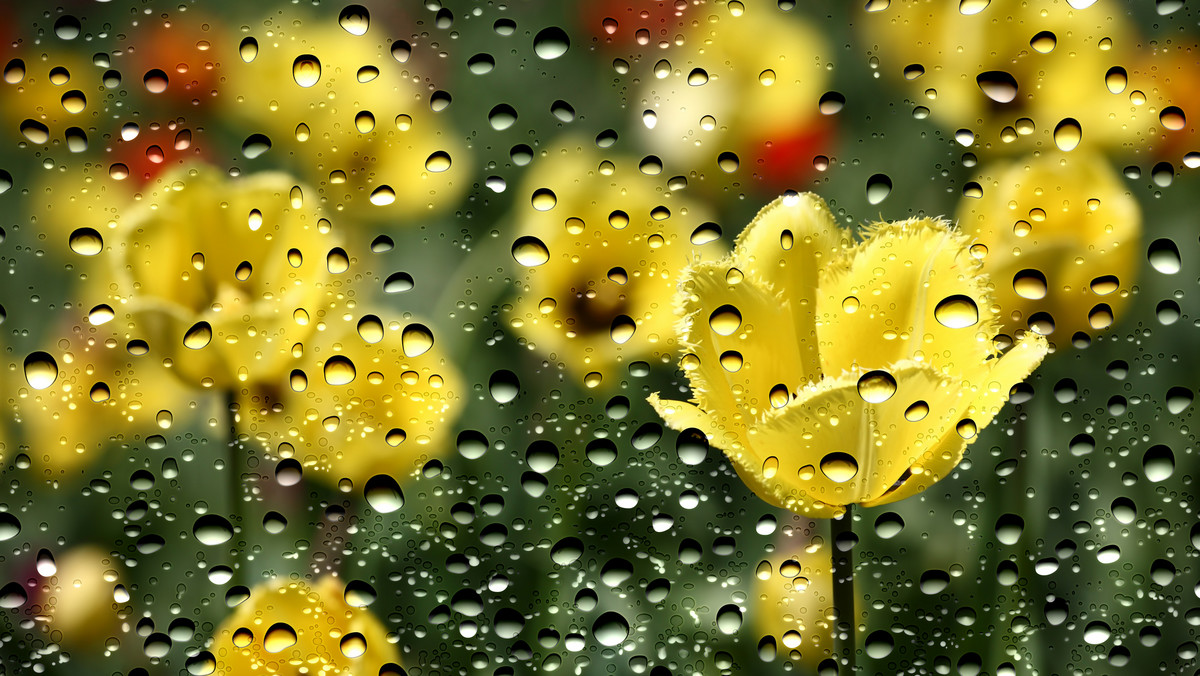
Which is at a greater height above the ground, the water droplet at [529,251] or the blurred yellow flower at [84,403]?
the water droplet at [529,251]

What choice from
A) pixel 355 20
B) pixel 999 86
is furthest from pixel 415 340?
pixel 999 86

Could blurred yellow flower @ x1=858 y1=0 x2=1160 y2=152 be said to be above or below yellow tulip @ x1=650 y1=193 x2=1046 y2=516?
above

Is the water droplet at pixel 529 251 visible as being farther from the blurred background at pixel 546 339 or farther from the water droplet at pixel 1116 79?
the water droplet at pixel 1116 79

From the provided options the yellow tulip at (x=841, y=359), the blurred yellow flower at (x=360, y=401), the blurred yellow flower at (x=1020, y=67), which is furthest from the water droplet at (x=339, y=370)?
the blurred yellow flower at (x=1020, y=67)

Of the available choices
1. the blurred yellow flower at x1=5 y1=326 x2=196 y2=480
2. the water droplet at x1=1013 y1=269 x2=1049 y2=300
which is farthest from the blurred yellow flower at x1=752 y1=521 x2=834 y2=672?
the blurred yellow flower at x1=5 y1=326 x2=196 y2=480

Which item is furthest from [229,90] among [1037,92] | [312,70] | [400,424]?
[1037,92]

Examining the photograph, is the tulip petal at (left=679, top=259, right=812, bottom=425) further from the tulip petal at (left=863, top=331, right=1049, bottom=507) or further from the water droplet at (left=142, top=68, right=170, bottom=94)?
the water droplet at (left=142, top=68, right=170, bottom=94)

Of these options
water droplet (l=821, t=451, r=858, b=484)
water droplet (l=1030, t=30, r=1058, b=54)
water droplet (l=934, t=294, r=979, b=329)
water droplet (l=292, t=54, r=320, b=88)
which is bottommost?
water droplet (l=821, t=451, r=858, b=484)
